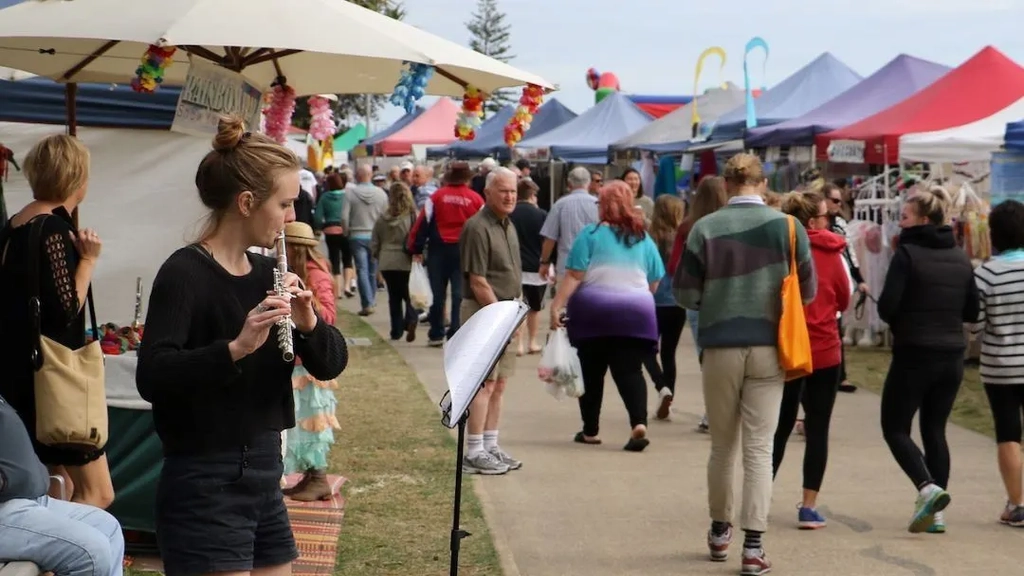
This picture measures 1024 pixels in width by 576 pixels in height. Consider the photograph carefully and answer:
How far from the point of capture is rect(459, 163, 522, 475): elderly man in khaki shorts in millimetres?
8656

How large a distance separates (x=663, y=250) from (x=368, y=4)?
10.2 m

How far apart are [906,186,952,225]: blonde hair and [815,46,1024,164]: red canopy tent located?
7.76 m

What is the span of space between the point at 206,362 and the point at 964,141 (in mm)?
11949

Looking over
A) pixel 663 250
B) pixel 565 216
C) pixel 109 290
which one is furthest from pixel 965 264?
pixel 565 216

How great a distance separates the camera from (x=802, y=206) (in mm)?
8008

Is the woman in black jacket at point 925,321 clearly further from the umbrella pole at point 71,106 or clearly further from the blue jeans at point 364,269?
the blue jeans at point 364,269

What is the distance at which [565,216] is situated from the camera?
13.6 metres

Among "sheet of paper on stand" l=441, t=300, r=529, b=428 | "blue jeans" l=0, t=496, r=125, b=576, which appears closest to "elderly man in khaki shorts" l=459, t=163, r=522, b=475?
"sheet of paper on stand" l=441, t=300, r=529, b=428

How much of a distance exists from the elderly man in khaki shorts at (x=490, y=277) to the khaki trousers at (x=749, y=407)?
7.44 ft

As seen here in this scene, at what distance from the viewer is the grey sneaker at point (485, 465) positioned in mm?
8914

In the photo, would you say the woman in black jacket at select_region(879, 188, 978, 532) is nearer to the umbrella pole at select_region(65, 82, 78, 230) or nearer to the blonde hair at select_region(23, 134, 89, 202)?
the blonde hair at select_region(23, 134, 89, 202)

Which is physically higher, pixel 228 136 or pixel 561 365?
pixel 228 136

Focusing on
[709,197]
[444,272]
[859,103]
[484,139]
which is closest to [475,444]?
[709,197]

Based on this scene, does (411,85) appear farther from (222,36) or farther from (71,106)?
(71,106)
